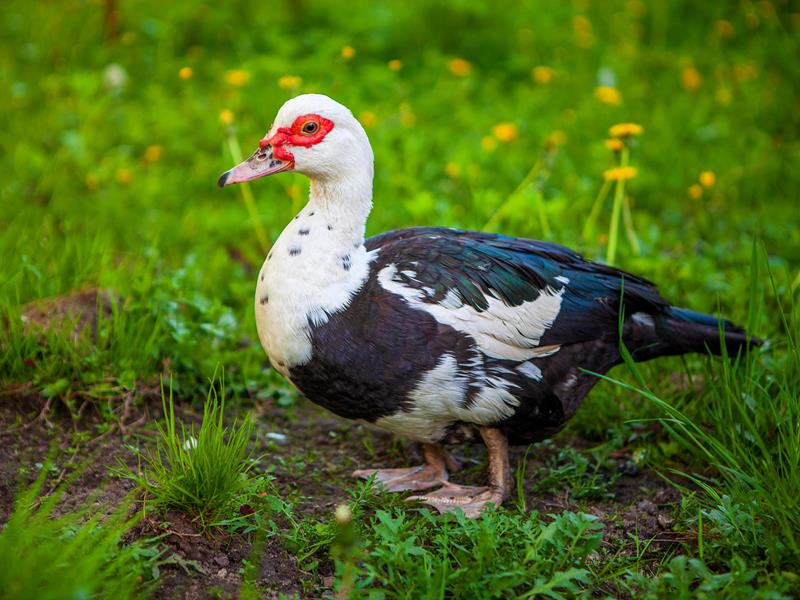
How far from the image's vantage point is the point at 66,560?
7.93 feet

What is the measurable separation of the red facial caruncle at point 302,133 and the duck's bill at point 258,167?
30 millimetres

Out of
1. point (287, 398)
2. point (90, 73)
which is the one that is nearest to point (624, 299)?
point (287, 398)

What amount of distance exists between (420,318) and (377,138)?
268 cm

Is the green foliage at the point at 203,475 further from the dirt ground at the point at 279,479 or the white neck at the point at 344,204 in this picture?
the white neck at the point at 344,204

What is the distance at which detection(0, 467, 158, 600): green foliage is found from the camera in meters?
2.18

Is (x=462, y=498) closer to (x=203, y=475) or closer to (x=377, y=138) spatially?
(x=203, y=475)

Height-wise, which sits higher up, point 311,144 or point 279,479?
point 311,144

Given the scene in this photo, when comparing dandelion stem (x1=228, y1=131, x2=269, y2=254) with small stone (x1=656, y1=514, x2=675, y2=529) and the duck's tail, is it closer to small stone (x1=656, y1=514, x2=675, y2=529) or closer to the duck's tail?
the duck's tail

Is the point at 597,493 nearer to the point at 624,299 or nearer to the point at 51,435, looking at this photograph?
the point at 624,299

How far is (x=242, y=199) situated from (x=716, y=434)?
A: 3.11 meters

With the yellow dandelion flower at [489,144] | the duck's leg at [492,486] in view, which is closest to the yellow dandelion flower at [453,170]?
the yellow dandelion flower at [489,144]

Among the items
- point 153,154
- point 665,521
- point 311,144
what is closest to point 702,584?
point 665,521

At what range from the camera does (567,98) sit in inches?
256

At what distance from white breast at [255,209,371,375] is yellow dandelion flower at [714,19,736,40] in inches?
208
